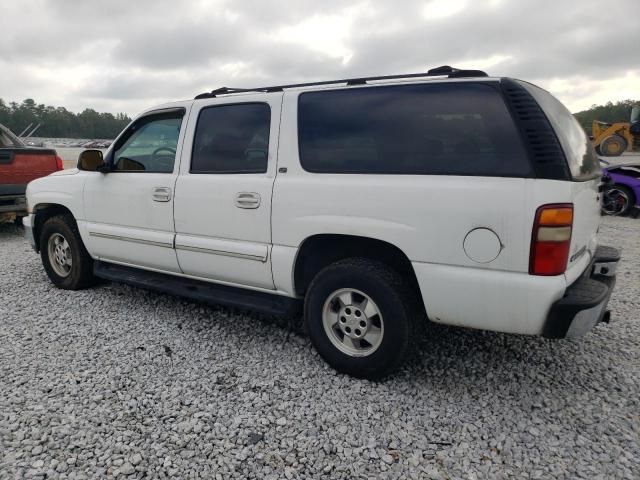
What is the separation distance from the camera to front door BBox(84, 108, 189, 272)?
369 centimetres

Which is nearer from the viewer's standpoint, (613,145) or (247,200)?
(247,200)

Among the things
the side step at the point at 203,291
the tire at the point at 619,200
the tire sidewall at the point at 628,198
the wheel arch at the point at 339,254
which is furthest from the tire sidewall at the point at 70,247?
the tire sidewall at the point at 628,198

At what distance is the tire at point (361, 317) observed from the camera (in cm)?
271

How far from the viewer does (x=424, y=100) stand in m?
2.65

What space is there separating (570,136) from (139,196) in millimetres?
3204

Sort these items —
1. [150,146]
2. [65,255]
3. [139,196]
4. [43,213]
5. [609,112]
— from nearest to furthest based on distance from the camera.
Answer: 1. [139,196]
2. [150,146]
3. [65,255]
4. [43,213]
5. [609,112]

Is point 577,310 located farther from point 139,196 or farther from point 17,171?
point 17,171

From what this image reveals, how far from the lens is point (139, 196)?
3.80 meters

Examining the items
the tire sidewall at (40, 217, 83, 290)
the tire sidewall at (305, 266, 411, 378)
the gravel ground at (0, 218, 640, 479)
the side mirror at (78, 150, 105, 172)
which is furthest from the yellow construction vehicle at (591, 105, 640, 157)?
the tire sidewall at (40, 217, 83, 290)

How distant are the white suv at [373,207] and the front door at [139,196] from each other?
0.02 metres

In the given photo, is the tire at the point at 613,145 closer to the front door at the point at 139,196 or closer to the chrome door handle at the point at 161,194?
the front door at the point at 139,196

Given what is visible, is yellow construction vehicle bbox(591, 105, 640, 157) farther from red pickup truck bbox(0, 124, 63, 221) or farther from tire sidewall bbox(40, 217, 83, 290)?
tire sidewall bbox(40, 217, 83, 290)

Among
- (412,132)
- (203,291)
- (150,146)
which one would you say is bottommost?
(203,291)

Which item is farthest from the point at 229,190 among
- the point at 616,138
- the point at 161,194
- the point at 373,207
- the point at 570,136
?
the point at 616,138
